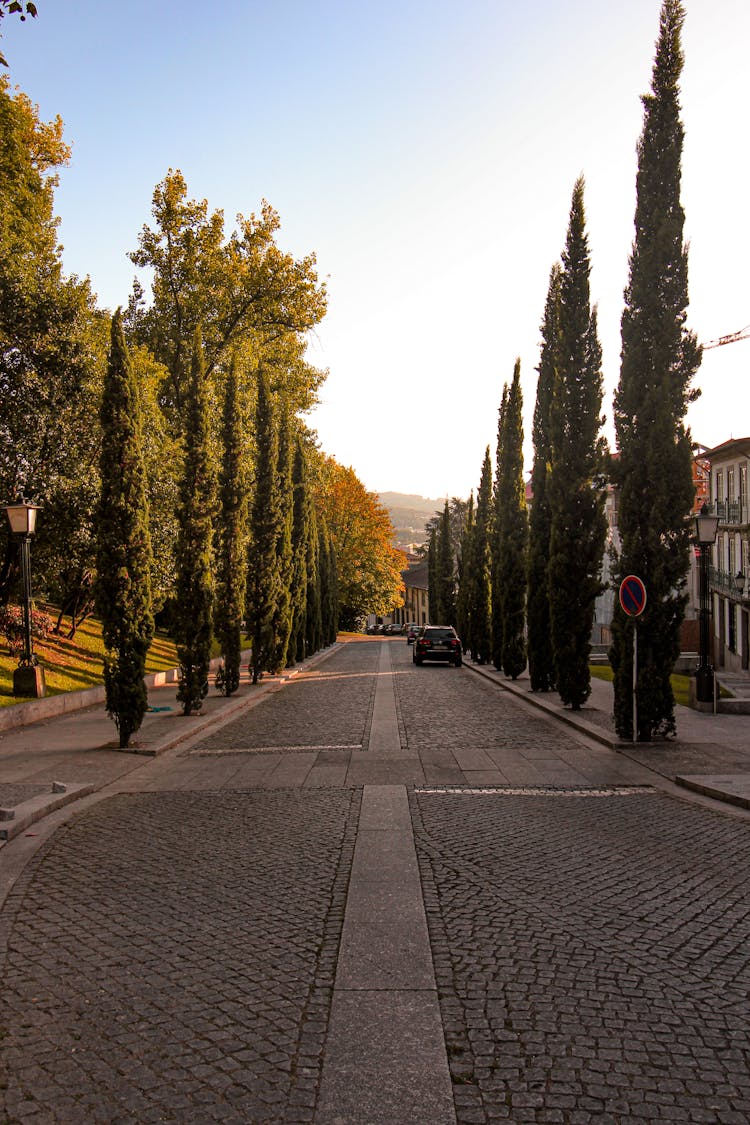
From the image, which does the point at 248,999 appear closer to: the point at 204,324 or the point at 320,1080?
the point at 320,1080

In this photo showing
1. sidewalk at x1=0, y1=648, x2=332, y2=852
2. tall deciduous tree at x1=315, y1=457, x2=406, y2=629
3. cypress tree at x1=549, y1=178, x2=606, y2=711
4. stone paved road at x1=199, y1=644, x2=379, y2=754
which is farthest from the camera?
tall deciduous tree at x1=315, y1=457, x2=406, y2=629

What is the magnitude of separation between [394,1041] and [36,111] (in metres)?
32.9

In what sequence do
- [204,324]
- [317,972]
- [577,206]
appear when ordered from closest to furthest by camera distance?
1. [317,972]
2. [577,206]
3. [204,324]

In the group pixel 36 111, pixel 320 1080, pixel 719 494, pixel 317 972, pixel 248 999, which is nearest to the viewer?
pixel 320 1080

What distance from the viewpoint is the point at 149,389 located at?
85.2ft

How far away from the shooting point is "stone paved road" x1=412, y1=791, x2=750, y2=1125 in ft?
12.4

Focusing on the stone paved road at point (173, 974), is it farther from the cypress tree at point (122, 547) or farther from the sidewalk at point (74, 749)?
the cypress tree at point (122, 547)

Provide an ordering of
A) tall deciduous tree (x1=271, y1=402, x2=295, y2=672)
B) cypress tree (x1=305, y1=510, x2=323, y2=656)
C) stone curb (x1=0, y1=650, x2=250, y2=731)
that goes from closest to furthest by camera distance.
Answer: stone curb (x1=0, y1=650, x2=250, y2=731)
tall deciduous tree (x1=271, y1=402, x2=295, y2=672)
cypress tree (x1=305, y1=510, x2=323, y2=656)

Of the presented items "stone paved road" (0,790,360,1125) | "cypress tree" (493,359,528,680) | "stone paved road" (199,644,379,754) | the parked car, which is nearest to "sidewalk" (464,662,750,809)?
"stone paved road" (199,644,379,754)

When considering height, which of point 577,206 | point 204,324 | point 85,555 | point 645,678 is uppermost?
point 204,324

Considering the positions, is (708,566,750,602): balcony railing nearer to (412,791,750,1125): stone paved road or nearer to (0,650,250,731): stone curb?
(0,650,250,731): stone curb

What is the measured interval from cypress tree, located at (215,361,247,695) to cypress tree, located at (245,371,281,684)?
3.85 meters

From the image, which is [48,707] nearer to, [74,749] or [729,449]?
[74,749]

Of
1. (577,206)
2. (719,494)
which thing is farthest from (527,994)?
(719,494)
